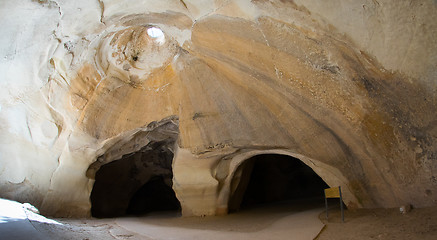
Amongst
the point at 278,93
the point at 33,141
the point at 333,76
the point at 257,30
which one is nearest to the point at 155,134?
the point at 33,141

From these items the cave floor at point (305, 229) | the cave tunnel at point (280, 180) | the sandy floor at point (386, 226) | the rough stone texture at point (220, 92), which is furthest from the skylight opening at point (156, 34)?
the cave tunnel at point (280, 180)

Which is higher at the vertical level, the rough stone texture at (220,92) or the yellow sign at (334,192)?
the rough stone texture at (220,92)

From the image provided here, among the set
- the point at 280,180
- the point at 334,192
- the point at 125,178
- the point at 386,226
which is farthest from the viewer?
the point at 280,180

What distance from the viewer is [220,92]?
5195 millimetres

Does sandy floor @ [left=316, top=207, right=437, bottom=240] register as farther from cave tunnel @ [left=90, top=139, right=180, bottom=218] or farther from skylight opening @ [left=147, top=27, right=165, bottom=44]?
cave tunnel @ [left=90, top=139, right=180, bottom=218]

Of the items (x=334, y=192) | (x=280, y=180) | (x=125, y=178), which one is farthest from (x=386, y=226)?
(x=125, y=178)

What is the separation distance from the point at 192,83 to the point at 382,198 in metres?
3.27

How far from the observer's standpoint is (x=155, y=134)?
659 cm

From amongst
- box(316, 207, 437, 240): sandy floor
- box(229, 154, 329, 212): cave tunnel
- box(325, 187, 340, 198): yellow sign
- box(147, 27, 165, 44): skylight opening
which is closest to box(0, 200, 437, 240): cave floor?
box(316, 207, 437, 240): sandy floor

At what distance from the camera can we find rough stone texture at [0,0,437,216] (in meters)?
3.28

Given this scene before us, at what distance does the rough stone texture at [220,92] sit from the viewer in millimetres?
3275

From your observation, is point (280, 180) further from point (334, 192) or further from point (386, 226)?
point (386, 226)

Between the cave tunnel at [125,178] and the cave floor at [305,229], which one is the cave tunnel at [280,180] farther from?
the cave floor at [305,229]

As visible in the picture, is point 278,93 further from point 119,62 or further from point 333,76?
point 119,62
